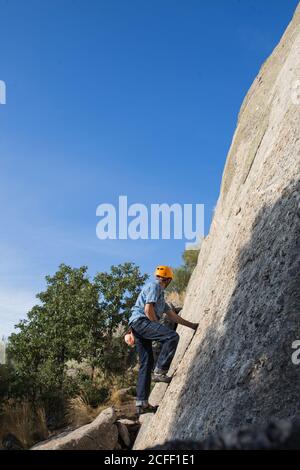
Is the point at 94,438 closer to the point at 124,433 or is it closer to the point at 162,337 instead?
the point at 124,433

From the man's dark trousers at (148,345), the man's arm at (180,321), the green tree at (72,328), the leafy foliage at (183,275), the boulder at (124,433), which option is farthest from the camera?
the leafy foliage at (183,275)

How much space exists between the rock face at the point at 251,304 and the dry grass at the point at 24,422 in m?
6.86

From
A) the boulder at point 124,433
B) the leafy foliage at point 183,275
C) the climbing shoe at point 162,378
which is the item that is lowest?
the boulder at point 124,433

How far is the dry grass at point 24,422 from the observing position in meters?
15.3

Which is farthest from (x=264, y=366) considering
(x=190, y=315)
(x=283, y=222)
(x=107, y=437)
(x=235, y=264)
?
(x=107, y=437)

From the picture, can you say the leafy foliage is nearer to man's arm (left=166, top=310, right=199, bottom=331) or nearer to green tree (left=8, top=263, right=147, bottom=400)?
green tree (left=8, top=263, right=147, bottom=400)

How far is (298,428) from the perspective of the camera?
1890 millimetres

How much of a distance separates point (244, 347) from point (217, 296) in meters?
2.39

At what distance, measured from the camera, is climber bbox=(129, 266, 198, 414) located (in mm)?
9273

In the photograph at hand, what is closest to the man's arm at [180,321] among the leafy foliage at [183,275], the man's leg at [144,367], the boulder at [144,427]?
the man's leg at [144,367]

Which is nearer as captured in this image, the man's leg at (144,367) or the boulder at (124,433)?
the man's leg at (144,367)

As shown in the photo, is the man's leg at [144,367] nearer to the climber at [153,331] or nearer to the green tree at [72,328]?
the climber at [153,331]

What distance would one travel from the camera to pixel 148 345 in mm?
9758

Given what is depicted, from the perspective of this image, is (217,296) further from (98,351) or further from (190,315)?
(98,351)
